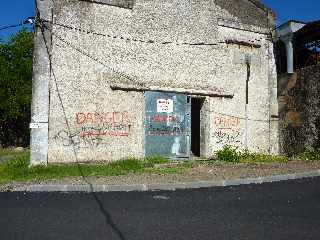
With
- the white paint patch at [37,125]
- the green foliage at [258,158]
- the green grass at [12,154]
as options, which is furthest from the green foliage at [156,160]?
the green grass at [12,154]

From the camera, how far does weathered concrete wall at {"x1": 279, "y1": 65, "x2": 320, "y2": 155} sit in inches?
632

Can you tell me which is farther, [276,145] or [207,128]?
[276,145]

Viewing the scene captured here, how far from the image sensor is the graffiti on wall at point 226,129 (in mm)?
16156

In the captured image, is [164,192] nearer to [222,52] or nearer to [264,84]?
[222,52]

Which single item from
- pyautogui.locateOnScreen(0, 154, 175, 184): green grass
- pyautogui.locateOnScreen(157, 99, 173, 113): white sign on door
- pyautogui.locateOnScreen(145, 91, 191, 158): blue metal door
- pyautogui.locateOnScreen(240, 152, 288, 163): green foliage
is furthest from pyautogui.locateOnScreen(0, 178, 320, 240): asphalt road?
pyautogui.locateOnScreen(157, 99, 173, 113): white sign on door

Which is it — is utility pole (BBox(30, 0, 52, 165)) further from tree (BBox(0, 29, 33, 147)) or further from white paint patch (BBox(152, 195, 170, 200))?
tree (BBox(0, 29, 33, 147))

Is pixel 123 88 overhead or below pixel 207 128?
overhead

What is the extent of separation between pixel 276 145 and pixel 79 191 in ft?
35.6

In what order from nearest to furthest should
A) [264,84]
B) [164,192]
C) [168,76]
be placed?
[164,192] < [168,76] < [264,84]

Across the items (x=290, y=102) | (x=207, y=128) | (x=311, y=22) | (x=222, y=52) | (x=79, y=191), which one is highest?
(x=311, y=22)

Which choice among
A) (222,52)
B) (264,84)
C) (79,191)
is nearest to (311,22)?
(264,84)

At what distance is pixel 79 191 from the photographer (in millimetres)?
9148

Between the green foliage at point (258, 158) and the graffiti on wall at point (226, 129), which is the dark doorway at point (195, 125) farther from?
the green foliage at point (258, 158)

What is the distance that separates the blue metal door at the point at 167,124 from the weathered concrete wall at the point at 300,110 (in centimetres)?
456
